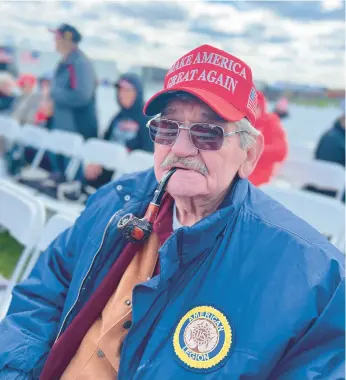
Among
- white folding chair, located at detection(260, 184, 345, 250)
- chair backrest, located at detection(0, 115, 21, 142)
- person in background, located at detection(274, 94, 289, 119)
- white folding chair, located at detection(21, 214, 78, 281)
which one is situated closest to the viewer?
white folding chair, located at detection(21, 214, 78, 281)

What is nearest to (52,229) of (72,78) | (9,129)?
(72,78)

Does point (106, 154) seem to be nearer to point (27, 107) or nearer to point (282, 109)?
point (27, 107)

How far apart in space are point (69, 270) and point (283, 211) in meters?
0.80

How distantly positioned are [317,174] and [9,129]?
4033 mm

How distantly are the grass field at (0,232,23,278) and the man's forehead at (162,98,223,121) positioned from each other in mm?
2448

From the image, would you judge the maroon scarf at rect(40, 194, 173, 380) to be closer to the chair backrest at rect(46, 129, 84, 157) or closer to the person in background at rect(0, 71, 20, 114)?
the chair backrest at rect(46, 129, 84, 157)

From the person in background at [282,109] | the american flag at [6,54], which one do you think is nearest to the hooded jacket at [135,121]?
the person in background at [282,109]

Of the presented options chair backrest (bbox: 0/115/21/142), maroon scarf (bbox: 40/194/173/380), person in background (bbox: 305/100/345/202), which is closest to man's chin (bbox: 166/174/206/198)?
maroon scarf (bbox: 40/194/173/380)

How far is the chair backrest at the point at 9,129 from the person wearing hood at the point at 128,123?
1.90 metres

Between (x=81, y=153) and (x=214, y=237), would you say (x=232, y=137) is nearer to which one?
(x=214, y=237)

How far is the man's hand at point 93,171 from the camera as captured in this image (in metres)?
4.04

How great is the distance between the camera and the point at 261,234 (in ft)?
3.82

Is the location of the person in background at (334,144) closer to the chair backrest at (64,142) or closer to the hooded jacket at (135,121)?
the hooded jacket at (135,121)

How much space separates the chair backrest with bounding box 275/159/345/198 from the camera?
3.78 m
